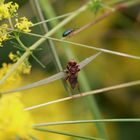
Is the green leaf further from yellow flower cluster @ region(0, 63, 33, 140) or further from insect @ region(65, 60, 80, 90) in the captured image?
yellow flower cluster @ region(0, 63, 33, 140)


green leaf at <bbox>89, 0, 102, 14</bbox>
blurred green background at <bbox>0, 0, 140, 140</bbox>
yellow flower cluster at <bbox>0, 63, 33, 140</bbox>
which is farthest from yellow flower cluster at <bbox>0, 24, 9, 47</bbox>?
blurred green background at <bbox>0, 0, 140, 140</bbox>

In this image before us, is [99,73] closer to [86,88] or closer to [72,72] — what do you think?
[86,88]

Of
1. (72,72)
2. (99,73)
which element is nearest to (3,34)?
(72,72)

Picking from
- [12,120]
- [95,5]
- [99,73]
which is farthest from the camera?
[99,73]

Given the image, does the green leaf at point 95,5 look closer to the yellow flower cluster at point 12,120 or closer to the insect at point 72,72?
the insect at point 72,72

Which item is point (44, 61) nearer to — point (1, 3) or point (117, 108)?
point (117, 108)

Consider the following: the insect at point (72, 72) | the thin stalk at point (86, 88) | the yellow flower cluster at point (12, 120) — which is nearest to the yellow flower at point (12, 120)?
the yellow flower cluster at point (12, 120)

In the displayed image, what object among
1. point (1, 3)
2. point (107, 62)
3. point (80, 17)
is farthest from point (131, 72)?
point (1, 3)

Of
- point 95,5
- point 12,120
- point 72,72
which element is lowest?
point 12,120
